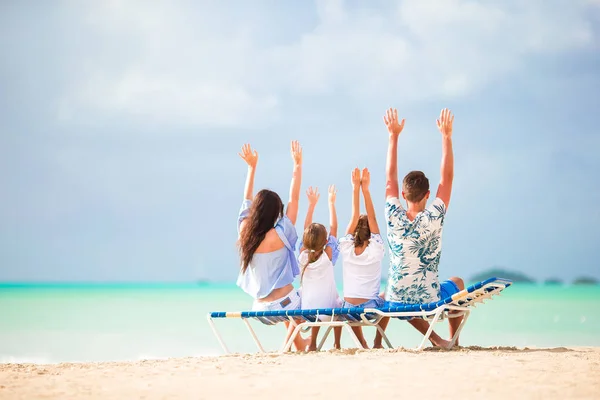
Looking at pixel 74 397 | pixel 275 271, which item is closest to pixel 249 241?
pixel 275 271

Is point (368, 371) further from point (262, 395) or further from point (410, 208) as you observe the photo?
point (410, 208)

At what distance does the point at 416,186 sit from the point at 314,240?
3.20 ft

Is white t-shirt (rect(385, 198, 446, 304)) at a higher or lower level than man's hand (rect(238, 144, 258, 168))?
lower

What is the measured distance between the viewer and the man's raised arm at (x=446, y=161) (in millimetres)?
5383

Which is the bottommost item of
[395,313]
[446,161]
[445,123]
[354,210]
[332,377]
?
[332,377]

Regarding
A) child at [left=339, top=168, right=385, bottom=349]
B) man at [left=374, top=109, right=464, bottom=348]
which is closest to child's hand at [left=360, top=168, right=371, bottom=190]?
child at [left=339, top=168, right=385, bottom=349]

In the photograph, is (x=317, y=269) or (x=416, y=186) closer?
(x=416, y=186)

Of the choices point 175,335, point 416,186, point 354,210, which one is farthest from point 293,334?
point 175,335

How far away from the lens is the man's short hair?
547 centimetres

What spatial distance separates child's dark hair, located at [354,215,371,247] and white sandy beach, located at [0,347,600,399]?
968 mm

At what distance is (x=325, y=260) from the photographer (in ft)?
19.6

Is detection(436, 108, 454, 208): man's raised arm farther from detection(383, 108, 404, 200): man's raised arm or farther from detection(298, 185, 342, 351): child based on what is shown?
detection(298, 185, 342, 351): child

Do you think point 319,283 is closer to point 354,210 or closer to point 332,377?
point 354,210

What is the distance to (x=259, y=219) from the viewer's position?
6000mm
